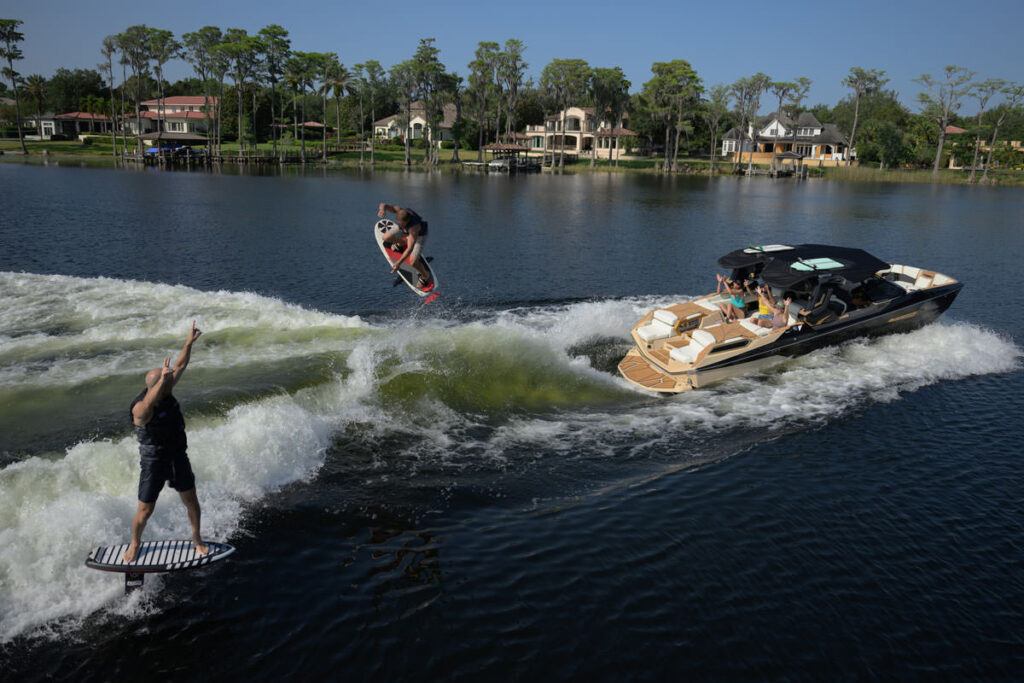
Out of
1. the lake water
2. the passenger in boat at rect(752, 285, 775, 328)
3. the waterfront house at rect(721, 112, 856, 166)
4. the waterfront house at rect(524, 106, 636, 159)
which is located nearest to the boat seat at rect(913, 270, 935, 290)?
the lake water

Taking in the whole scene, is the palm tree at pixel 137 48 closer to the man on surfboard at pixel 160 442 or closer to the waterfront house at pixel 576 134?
the waterfront house at pixel 576 134

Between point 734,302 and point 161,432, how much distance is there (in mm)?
16252

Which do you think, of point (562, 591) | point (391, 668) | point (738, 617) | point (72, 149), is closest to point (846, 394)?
point (738, 617)

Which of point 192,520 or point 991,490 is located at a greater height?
point 192,520

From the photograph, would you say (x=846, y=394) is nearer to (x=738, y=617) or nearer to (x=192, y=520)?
(x=738, y=617)

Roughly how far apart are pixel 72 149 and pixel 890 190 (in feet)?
415

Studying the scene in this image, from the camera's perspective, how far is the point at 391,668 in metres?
8.04

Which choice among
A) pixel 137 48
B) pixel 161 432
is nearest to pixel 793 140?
pixel 137 48

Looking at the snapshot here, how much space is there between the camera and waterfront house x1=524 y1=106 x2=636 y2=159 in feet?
423

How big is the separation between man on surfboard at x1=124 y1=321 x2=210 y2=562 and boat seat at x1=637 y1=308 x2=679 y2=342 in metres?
13.4

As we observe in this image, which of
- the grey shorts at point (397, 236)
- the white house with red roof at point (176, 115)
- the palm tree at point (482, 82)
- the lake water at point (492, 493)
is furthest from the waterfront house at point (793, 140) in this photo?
the grey shorts at point (397, 236)

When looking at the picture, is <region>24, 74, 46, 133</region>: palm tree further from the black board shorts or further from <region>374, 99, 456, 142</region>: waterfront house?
the black board shorts

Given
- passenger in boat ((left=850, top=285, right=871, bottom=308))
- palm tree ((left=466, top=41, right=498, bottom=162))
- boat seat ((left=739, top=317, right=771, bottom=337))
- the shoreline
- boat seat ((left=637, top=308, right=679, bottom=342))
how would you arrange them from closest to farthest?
boat seat ((left=739, top=317, right=771, bottom=337)), boat seat ((left=637, top=308, right=679, bottom=342)), passenger in boat ((left=850, top=285, right=871, bottom=308)), the shoreline, palm tree ((left=466, top=41, right=498, bottom=162))

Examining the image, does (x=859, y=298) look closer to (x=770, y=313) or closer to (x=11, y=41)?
(x=770, y=313)
